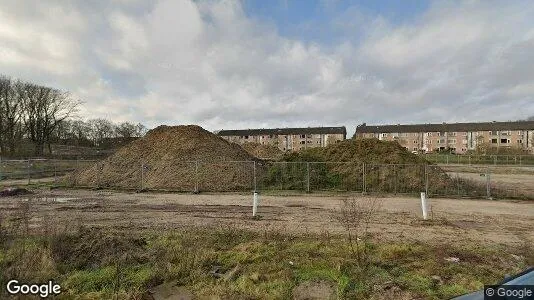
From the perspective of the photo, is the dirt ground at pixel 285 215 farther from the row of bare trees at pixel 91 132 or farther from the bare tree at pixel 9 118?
the row of bare trees at pixel 91 132

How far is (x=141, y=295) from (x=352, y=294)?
362 centimetres

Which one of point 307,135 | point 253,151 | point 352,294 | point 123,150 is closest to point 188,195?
point 123,150

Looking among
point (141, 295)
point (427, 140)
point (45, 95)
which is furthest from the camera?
point (427, 140)

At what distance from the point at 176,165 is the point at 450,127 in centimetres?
11009

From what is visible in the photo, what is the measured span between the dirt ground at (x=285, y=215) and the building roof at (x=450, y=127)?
338ft

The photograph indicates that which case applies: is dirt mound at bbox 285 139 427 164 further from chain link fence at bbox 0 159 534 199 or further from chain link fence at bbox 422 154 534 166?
chain link fence at bbox 422 154 534 166

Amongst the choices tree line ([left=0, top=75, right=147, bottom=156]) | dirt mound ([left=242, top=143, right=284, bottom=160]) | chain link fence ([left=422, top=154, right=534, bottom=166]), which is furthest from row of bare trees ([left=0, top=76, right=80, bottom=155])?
chain link fence ([left=422, top=154, right=534, bottom=166])

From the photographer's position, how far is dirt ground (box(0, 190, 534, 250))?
36.4ft

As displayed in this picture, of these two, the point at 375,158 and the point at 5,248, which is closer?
the point at 5,248

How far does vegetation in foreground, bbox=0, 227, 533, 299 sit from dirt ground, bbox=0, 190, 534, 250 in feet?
5.01

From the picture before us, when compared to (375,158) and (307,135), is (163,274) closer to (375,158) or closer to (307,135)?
(375,158)

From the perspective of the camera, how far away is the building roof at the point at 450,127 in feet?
347

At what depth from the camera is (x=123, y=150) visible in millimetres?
31625

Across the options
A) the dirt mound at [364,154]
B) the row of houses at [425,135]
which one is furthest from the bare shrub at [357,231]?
the row of houses at [425,135]
